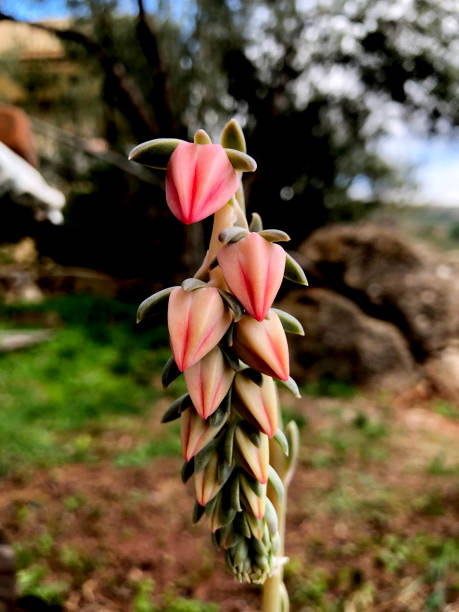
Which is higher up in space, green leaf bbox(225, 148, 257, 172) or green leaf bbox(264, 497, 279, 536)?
green leaf bbox(225, 148, 257, 172)

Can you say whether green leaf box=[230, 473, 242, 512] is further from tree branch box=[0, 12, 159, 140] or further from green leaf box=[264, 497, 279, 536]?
tree branch box=[0, 12, 159, 140]

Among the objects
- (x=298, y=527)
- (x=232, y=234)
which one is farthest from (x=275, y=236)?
(x=298, y=527)

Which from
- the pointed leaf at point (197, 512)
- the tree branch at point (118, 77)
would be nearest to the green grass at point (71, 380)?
the tree branch at point (118, 77)

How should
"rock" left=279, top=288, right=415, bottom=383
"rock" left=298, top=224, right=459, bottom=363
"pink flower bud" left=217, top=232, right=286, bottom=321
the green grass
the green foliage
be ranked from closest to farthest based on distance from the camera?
"pink flower bud" left=217, top=232, right=286, bottom=321 < the green foliage < the green grass < "rock" left=279, top=288, right=415, bottom=383 < "rock" left=298, top=224, right=459, bottom=363

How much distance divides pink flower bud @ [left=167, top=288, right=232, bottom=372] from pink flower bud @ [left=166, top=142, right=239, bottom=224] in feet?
0.20

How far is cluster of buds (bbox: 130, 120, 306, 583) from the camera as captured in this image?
0.40m

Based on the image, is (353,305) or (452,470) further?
(353,305)

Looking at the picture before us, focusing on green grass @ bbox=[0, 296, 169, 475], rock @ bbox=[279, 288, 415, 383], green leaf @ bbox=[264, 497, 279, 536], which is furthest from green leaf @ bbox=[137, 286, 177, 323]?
rock @ bbox=[279, 288, 415, 383]

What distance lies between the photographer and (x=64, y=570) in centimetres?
192

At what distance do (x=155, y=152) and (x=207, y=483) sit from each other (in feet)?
0.92

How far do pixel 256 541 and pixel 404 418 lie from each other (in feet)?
11.4

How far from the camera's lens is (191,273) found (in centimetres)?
480

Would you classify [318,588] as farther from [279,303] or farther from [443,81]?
[443,81]

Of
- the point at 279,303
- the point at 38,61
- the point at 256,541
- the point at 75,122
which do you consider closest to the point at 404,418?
the point at 279,303
